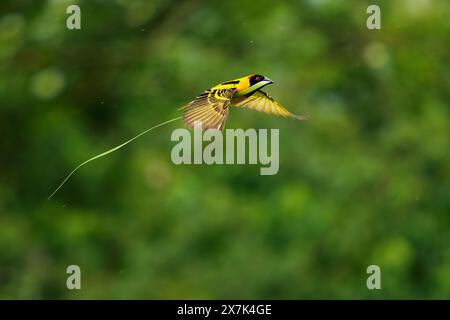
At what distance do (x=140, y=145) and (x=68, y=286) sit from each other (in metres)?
0.52

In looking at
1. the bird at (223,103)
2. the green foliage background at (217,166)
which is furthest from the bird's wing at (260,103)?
the green foliage background at (217,166)

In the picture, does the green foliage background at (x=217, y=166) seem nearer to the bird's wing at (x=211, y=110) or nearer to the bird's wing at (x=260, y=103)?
the bird's wing at (x=260, y=103)

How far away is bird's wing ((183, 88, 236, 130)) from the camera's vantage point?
2.77 m

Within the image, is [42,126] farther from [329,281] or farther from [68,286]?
[329,281]

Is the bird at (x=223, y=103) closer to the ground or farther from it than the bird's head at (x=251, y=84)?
closer to the ground

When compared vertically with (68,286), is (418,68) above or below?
above

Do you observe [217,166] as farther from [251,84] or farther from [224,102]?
[224,102]

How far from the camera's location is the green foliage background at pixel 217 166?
455cm

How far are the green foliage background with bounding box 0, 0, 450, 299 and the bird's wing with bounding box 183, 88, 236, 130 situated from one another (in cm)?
145

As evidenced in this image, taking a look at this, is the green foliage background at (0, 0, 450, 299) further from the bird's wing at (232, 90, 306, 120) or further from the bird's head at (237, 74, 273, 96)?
the bird's head at (237, 74, 273, 96)

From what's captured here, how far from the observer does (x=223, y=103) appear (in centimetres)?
286

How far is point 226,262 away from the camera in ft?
15.4

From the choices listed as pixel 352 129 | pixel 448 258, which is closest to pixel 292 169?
pixel 352 129

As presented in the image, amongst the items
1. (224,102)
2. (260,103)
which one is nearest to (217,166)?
(260,103)
